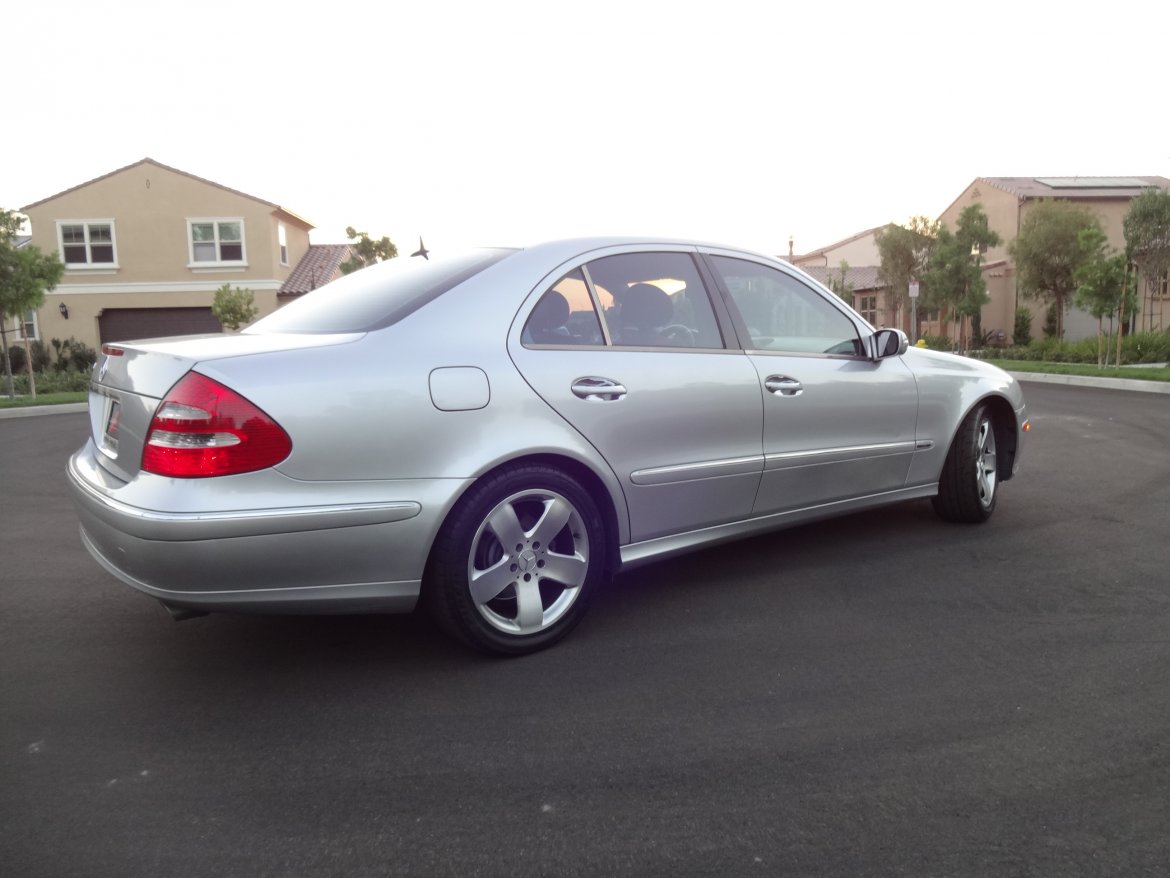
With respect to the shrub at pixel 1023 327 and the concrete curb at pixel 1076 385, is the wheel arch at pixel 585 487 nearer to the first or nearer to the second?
the concrete curb at pixel 1076 385

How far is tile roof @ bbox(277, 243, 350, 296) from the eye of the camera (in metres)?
32.8

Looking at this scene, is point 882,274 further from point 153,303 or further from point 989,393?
point 989,393

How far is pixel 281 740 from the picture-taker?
110 inches

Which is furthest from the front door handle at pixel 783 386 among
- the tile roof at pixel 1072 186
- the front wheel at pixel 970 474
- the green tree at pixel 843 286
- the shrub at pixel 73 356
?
the green tree at pixel 843 286

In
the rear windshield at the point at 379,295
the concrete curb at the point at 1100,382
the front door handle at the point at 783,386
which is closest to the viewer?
the rear windshield at the point at 379,295

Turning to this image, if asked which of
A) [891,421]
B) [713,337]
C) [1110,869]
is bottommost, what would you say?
[1110,869]

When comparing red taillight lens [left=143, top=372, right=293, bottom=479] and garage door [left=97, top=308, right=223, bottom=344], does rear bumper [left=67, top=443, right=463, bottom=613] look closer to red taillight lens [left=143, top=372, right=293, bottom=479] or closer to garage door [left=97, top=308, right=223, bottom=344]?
red taillight lens [left=143, top=372, right=293, bottom=479]

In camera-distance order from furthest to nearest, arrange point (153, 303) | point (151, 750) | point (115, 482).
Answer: point (153, 303) → point (115, 482) → point (151, 750)

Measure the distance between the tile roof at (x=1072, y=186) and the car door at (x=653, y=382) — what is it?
34.3 m

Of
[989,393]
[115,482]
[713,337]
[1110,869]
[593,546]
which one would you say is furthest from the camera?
[989,393]

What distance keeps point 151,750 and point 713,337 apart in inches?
104

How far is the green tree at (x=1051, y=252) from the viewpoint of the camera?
28.2 metres

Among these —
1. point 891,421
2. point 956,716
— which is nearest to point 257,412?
point 956,716

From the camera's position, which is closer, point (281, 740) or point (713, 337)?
point (281, 740)
